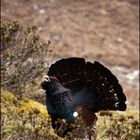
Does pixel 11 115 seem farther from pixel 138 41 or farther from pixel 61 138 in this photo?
pixel 138 41

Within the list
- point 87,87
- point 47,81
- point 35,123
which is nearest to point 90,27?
point 87,87

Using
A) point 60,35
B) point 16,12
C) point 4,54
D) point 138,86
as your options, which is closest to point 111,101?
point 4,54

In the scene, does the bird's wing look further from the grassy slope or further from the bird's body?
the bird's body

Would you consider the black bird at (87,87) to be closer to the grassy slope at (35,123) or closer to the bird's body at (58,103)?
the bird's body at (58,103)

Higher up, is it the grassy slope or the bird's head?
the bird's head

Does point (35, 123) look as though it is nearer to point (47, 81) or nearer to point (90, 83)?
point (47, 81)

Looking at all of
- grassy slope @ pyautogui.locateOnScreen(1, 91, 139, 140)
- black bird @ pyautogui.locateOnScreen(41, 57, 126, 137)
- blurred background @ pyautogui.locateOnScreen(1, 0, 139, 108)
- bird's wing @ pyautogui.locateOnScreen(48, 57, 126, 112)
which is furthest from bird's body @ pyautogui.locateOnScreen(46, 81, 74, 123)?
blurred background @ pyautogui.locateOnScreen(1, 0, 139, 108)

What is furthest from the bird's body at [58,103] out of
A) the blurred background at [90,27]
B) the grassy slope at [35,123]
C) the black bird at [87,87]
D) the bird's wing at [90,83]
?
the blurred background at [90,27]

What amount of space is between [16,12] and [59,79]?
49.8ft

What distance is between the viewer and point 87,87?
23.1 ft

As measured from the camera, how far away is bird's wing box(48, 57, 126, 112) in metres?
6.81

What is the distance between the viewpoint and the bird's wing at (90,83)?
681 cm

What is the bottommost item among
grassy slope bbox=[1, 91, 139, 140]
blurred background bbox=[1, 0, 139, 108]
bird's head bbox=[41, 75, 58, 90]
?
grassy slope bbox=[1, 91, 139, 140]

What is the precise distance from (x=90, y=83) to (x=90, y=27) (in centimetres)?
1507
